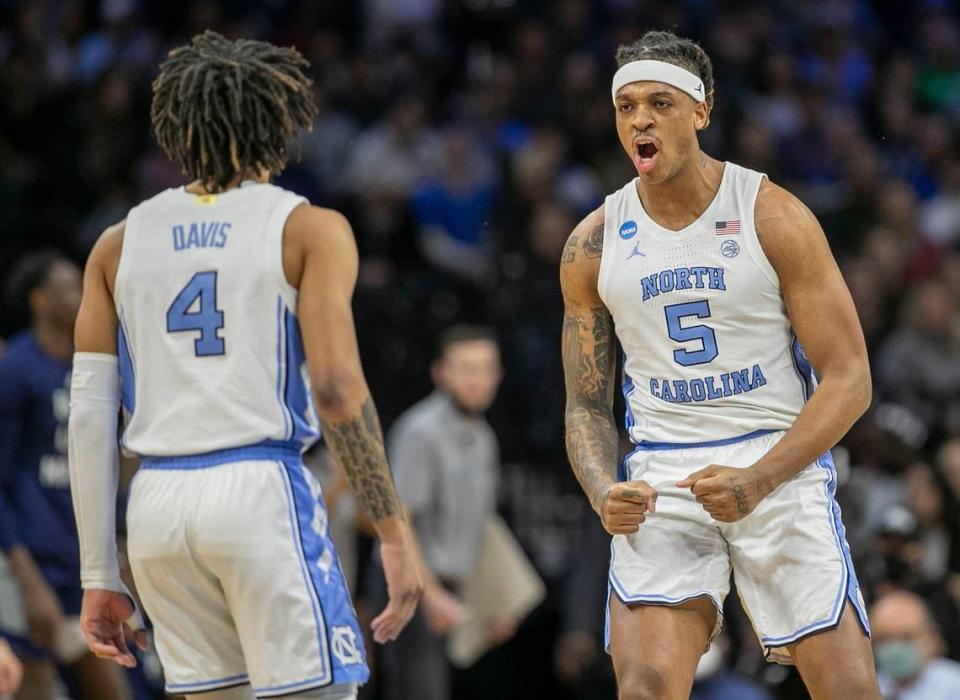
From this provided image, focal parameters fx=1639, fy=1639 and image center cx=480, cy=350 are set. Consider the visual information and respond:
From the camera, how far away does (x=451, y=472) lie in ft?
30.3

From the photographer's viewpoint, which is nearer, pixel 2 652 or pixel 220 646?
pixel 220 646

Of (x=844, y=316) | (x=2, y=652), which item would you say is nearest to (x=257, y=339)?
(x=844, y=316)

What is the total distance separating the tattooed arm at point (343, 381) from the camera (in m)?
4.55

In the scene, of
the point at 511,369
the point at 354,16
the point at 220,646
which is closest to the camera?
the point at 220,646

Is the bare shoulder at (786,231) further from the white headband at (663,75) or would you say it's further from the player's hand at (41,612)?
the player's hand at (41,612)

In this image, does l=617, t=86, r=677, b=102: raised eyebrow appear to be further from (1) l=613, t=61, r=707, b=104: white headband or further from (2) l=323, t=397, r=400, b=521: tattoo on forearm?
(2) l=323, t=397, r=400, b=521: tattoo on forearm

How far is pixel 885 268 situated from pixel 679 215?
23.5 feet

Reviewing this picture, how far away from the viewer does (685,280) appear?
15.8ft

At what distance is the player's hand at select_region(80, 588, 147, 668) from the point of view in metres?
4.73

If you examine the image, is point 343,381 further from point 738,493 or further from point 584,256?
point 738,493

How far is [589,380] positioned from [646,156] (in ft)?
2.36

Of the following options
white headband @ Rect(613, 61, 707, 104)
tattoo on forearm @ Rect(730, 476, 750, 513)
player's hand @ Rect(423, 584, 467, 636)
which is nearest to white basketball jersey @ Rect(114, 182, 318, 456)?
white headband @ Rect(613, 61, 707, 104)

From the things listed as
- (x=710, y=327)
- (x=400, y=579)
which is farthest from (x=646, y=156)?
(x=400, y=579)

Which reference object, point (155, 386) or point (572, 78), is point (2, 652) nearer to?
point (155, 386)
